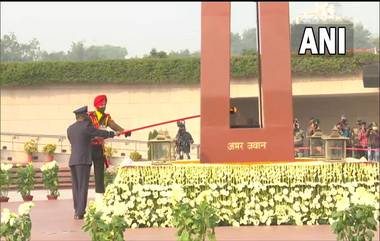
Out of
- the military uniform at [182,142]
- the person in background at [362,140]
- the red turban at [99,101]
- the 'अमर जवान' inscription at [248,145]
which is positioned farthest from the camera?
the military uniform at [182,142]

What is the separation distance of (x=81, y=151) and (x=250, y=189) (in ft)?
7.24

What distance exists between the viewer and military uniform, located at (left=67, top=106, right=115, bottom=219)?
8930mm

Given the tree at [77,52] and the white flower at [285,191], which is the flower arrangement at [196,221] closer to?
the white flower at [285,191]

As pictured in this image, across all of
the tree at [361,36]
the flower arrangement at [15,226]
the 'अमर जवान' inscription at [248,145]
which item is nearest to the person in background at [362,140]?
the 'अमर जवान' inscription at [248,145]

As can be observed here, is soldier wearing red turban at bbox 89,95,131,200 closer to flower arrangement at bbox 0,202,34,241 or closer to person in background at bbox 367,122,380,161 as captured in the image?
flower arrangement at bbox 0,202,34,241

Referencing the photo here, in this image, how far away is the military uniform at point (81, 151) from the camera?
29.3 feet

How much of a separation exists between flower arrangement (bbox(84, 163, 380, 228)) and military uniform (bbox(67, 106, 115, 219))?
101 cm

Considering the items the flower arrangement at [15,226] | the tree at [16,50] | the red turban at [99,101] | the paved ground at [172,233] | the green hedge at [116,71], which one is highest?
the tree at [16,50]

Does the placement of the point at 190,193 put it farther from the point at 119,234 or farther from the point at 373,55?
the point at 373,55

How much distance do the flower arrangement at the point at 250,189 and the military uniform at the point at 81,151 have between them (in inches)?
39.7

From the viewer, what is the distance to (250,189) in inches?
323

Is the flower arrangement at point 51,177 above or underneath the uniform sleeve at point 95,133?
underneath

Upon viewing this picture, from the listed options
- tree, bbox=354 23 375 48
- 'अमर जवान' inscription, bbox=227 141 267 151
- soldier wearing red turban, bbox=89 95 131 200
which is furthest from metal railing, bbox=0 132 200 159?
tree, bbox=354 23 375 48

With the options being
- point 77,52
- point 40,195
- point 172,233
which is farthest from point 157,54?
point 77,52
